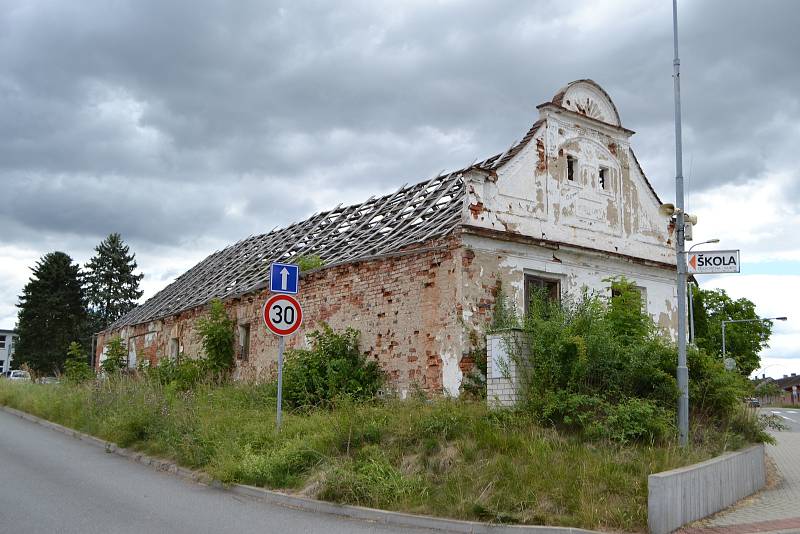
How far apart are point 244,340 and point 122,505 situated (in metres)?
12.2

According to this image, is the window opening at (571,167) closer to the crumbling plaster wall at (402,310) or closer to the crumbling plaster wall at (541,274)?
the crumbling plaster wall at (541,274)

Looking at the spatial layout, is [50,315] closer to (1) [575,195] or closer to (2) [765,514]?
(1) [575,195]

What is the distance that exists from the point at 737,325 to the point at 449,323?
180 feet

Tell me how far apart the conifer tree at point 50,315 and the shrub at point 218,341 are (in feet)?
118

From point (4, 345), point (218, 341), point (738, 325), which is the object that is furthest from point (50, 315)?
point (4, 345)

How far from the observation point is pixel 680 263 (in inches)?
439

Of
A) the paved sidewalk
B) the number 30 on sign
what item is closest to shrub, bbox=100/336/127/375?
the number 30 on sign

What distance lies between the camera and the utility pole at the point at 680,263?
33.1ft

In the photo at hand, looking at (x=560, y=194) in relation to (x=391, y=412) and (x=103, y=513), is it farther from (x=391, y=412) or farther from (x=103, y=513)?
(x=103, y=513)

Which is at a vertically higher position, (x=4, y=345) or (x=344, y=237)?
(x=344, y=237)

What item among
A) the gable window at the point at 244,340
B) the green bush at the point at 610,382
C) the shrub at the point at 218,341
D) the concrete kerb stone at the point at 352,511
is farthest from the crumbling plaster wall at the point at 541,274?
the shrub at the point at 218,341

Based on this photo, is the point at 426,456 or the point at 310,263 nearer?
the point at 426,456

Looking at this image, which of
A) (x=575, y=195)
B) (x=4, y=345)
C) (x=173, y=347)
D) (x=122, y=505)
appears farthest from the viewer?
(x=4, y=345)

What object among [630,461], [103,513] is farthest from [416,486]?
[103,513]
